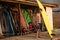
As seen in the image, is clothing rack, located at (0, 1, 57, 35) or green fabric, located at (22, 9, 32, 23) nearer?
clothing rack, located at (0, 1, 57, 35)

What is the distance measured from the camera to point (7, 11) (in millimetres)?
5016

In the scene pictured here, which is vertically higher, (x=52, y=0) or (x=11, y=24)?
(x=52, y=0)

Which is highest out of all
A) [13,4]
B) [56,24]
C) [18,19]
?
[13,4]

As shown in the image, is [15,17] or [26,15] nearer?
[15,17]

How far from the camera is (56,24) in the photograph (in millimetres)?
8609

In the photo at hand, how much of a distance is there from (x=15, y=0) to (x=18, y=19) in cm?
85

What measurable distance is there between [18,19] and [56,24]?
3685 mm

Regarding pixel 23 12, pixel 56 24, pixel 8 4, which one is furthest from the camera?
pixel 56 24

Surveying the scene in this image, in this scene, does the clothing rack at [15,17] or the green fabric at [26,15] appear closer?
the clothing rack at [15,17]

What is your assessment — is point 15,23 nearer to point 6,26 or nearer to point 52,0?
point 6,26

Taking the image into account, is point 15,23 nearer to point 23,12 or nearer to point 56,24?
point 23,12

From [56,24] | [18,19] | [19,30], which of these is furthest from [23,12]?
[56,24]

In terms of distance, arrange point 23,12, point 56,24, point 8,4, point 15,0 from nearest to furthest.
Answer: point 15,0 < point 8,4 < point 23,12 < point 56,24

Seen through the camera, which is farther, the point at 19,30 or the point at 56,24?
the point at 56,24
